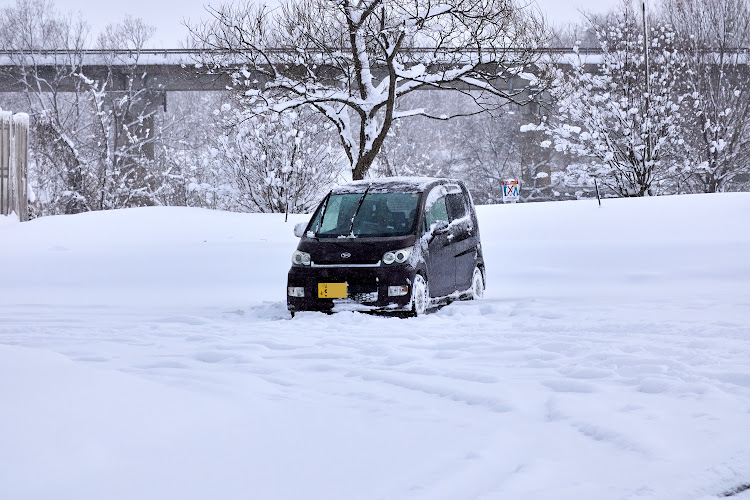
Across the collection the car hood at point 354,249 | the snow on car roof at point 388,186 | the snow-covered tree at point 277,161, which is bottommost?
the car hood at point 354,249

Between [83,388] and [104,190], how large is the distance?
33016 millimetres

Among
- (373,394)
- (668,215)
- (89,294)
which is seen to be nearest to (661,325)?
(373,394)

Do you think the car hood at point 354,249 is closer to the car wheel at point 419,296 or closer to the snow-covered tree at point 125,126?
the car wheel at point 419,296

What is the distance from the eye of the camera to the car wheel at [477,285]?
12220mm

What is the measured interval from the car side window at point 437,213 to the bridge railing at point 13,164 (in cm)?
1221

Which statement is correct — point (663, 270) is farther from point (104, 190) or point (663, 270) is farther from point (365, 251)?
point (104, 190)

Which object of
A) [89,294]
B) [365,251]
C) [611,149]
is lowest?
[89,294]

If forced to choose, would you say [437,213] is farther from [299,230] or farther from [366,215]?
[299,230]

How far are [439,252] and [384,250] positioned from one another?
96cm

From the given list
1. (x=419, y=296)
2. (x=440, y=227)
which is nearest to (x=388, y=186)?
(x=440, y=227)

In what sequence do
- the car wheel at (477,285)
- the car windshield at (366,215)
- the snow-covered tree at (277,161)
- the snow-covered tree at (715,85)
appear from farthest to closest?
1. the snow-covered tree at (715,85)
2. the snow-covered tree at (277,161)
3. the car wheel at (477,285)
4. the car windshield at (366,215)

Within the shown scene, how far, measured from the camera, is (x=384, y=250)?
33.7 feet

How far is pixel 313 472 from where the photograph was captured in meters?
4.48

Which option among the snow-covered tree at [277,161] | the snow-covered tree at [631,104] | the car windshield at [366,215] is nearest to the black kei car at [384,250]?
the car windshield at [366,215]
